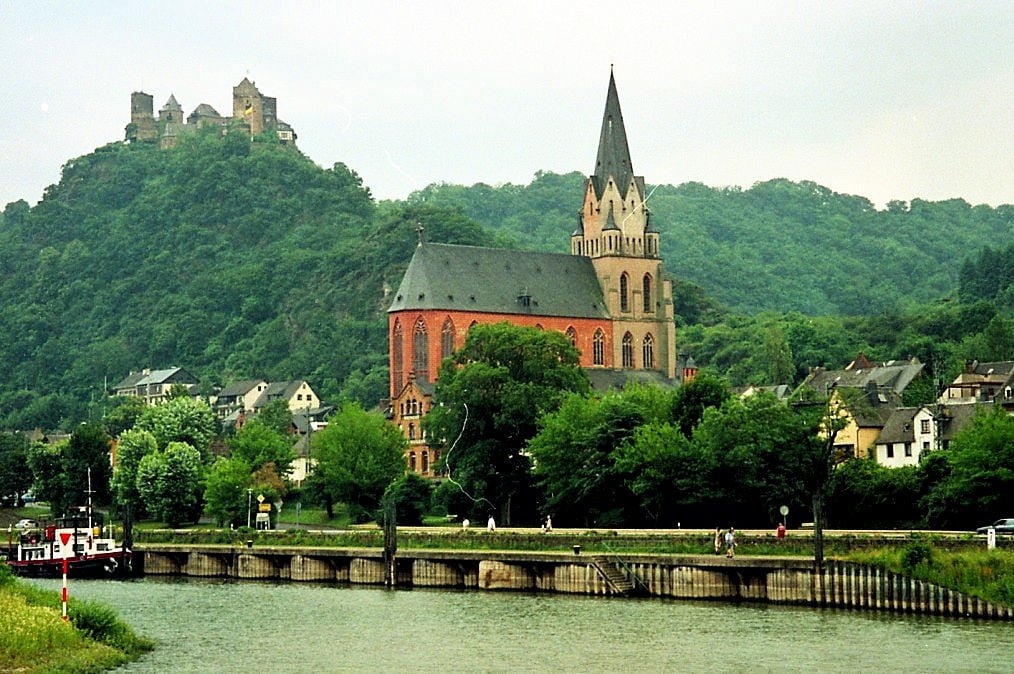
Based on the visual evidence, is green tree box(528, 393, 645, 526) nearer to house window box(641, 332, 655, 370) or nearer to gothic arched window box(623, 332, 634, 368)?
gothic arched window box(623, 332, 634, 368)

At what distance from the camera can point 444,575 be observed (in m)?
85.6

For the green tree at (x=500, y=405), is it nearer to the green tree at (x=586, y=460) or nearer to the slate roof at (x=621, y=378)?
the green tree at (x=586, y=460)

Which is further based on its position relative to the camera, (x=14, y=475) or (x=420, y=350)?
(x=420, y=350)

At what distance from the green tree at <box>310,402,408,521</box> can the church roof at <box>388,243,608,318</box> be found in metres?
35.5

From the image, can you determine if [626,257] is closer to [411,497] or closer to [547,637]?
[411,497]

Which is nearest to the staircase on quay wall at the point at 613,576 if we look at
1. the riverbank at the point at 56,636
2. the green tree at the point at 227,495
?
the riverbank at the point at 56,636

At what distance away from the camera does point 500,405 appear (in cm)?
11925

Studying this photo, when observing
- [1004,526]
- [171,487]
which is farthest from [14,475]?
[1004,526]

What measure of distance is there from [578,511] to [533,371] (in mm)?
21692

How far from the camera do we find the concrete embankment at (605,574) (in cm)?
6581

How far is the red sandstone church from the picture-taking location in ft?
546

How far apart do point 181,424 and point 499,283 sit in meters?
37.1

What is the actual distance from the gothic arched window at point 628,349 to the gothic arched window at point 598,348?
2.71 metres

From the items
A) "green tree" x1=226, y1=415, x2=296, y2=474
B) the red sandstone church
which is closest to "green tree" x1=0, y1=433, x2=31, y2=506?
"green tree" x1=226, y1=415, x2=296, y2=474
